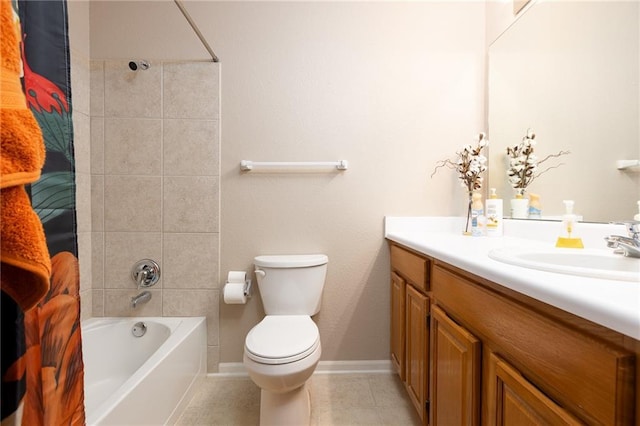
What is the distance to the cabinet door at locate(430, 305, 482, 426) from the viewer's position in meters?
0.78

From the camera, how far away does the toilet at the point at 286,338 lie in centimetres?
108

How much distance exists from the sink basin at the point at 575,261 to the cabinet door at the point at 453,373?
10.2 inches

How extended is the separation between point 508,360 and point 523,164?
1119mm

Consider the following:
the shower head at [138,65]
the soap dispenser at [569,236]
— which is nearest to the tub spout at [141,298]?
the shower head at [138,65]

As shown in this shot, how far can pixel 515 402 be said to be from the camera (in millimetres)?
625

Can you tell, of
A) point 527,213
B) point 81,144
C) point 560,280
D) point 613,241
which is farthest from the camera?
point 81,144

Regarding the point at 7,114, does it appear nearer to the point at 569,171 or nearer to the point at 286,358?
the point at 286,358

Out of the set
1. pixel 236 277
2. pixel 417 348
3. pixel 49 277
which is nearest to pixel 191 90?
pixel 236 277

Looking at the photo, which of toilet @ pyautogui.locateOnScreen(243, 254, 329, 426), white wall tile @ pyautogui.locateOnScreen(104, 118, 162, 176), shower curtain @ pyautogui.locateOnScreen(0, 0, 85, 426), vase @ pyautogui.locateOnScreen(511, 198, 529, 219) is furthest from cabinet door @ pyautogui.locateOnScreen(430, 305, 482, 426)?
white wall tile @ pyautogui.locateOnScreen(104, 118, 162, 176)

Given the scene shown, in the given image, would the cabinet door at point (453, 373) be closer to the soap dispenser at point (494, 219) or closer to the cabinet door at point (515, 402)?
the cabinet door at point (515, 402)

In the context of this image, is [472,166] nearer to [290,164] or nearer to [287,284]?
[290,164]

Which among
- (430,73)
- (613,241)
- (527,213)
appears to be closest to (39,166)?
(613,241)

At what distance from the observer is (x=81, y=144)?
5.08ft

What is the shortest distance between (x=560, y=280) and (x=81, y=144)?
6.95 feet
